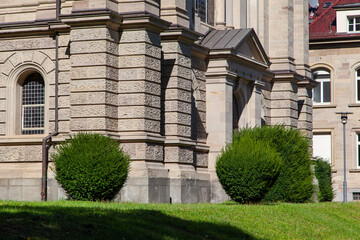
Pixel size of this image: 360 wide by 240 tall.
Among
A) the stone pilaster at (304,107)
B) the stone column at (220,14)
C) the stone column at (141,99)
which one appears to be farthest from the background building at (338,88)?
the stone column at (141,99)

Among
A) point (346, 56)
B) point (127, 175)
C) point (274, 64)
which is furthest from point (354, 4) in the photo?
point (127, 175)

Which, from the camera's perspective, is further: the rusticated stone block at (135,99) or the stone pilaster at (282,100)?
the stone pilaster at (282,100)

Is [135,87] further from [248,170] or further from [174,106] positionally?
[248,170]

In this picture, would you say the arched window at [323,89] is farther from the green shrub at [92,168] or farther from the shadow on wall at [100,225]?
the shadow on wall at [100,225]

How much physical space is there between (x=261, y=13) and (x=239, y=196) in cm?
1685

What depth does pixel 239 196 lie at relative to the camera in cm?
2836

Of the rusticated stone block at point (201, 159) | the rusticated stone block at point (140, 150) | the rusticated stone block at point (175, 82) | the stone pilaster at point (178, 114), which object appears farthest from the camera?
the rusticated stone block at point (201, 159)

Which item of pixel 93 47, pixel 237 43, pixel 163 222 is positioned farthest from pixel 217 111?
pixel 163 222

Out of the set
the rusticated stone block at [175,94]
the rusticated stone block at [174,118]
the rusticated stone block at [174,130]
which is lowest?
the rusticated stone block at [174,130]

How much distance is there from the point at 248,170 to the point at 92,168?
6021mm

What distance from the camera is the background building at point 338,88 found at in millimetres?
54906

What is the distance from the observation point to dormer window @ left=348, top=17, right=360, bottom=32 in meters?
56.7

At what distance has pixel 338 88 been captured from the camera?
2205 inches

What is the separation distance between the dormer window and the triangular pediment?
18455mm
